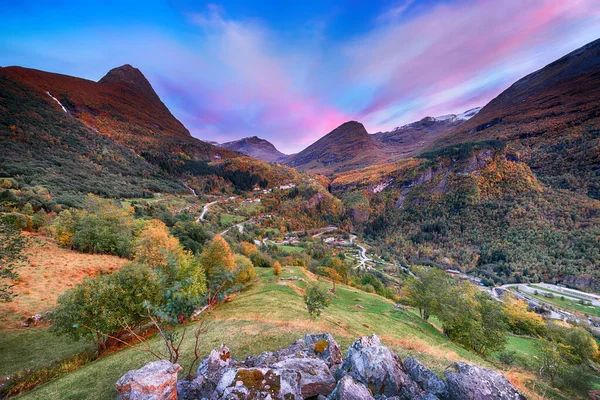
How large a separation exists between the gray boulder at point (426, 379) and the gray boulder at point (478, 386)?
405 millimetres

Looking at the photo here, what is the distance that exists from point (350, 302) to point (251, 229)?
95.1 m

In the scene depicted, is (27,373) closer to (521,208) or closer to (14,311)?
(14,311)

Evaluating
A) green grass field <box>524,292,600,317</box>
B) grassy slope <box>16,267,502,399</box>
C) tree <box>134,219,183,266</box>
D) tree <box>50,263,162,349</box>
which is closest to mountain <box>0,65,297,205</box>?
tree <box>134,219,183,266</box>

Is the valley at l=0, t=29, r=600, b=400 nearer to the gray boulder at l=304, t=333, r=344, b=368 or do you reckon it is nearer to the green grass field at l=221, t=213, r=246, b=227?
the gray boulder at l=304, t=333, r=344, b=368

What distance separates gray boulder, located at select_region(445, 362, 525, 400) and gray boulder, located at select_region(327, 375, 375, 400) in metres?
3.18

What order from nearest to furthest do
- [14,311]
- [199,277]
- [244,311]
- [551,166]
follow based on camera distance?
[14,311], [244,311], [199,277], [551,166]

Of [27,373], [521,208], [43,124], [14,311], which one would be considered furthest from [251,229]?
[521,208]

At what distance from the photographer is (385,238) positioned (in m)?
192

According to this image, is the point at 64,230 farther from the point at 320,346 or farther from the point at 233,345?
the point at 320,346

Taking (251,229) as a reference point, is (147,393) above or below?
above

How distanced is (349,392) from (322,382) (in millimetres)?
1443

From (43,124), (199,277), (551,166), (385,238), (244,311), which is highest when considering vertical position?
Result: (43,124)

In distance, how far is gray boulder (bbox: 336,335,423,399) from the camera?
8.07m

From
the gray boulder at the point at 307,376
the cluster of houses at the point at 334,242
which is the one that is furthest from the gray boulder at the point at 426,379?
the cluster of houses at the point at 334,242
